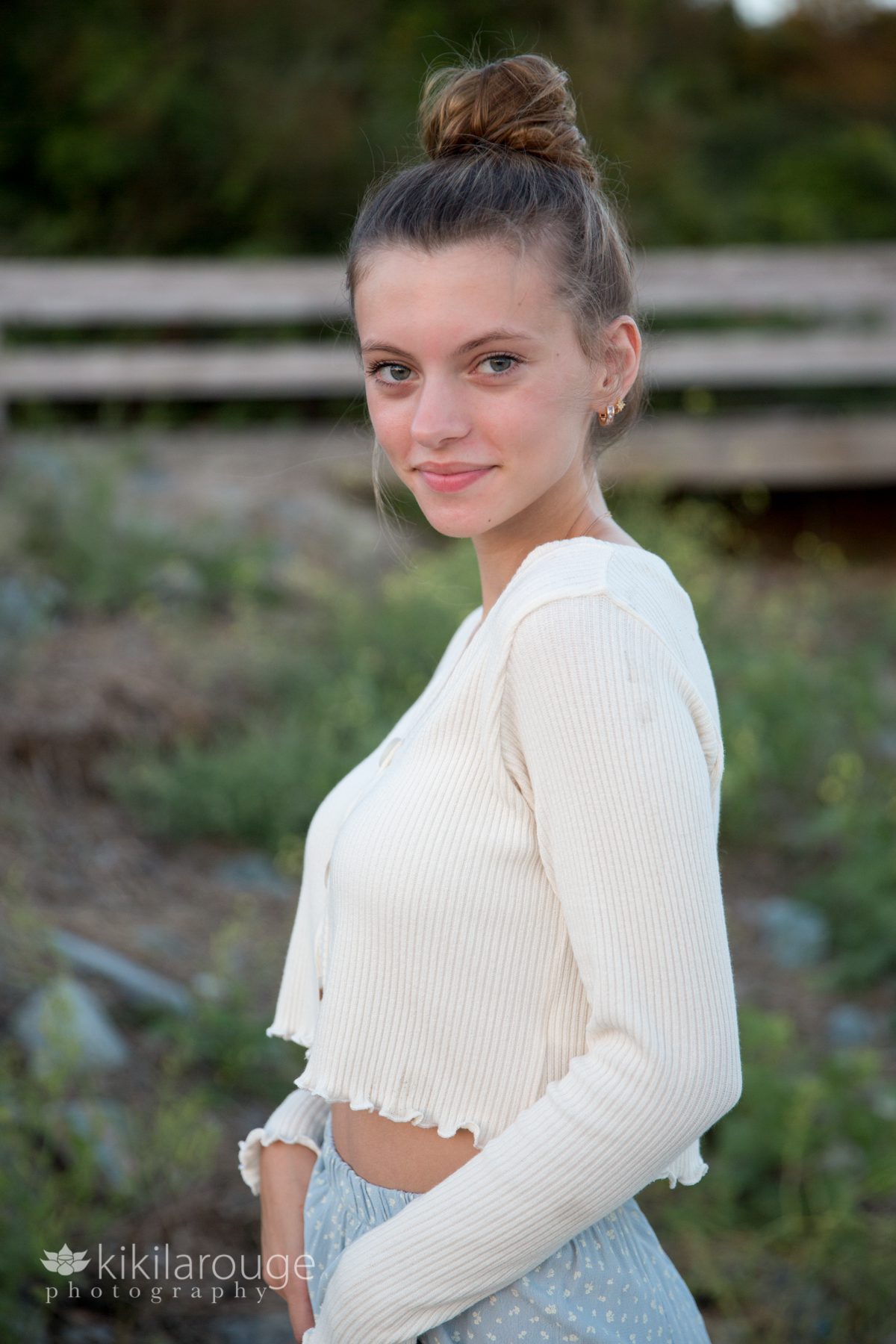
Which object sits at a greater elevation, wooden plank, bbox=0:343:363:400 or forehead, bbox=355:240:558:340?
forehead, bbox=355:240:558:340

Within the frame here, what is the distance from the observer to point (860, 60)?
12.1 meters

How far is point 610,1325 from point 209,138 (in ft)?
31.4

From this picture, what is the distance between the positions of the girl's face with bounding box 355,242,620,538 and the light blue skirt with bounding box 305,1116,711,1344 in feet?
2.43

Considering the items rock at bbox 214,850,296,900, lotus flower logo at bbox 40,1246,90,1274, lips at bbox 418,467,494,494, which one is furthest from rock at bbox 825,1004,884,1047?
lips at bbox 418,467,494,494

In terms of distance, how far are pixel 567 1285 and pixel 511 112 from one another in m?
1.24

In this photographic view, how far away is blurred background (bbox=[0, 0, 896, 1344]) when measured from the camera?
2805mm

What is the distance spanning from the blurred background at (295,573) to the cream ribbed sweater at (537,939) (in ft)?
2.32

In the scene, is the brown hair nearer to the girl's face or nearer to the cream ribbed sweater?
the girl's face

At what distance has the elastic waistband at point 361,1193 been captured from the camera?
55.5 inches

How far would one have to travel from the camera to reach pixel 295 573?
581 cm

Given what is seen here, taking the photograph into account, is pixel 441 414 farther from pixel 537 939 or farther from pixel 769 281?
pixel 769 281

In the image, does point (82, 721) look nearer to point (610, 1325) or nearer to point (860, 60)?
point (610, 1325)

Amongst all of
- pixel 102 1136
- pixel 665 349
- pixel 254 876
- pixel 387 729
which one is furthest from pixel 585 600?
pixel 665 349

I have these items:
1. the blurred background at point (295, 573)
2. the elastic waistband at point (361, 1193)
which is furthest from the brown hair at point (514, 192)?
the elastic waistband at point (361, 1193)
